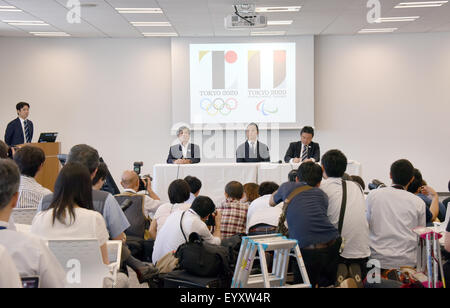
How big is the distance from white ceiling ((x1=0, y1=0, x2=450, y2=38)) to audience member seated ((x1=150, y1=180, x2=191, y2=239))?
12.4ft

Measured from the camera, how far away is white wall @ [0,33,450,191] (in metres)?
10.4

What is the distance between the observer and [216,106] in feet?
33.6

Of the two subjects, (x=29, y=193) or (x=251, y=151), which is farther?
(x=251, y=151)

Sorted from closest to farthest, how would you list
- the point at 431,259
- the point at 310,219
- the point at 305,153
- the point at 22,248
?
the point at 22,248 < the point at 431,259 < the point at 310,219 < the point at 305,153

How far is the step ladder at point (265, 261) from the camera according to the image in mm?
3286

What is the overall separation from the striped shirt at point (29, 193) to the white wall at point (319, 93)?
22.9 ft

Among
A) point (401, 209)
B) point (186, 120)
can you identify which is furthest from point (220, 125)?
point (401, 209)

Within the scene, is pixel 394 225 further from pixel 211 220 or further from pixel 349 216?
pixel 211 220

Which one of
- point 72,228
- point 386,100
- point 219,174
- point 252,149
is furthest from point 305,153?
point 72,228

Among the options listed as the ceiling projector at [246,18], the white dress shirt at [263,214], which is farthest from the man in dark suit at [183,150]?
the white dress shirt at [263,214]

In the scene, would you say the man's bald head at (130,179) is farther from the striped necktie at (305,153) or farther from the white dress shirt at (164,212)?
the striped necktie at (305,153)

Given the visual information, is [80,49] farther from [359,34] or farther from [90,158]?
[90,158]

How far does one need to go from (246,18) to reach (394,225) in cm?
461

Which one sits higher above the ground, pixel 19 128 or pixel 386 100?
pixel 386 100
